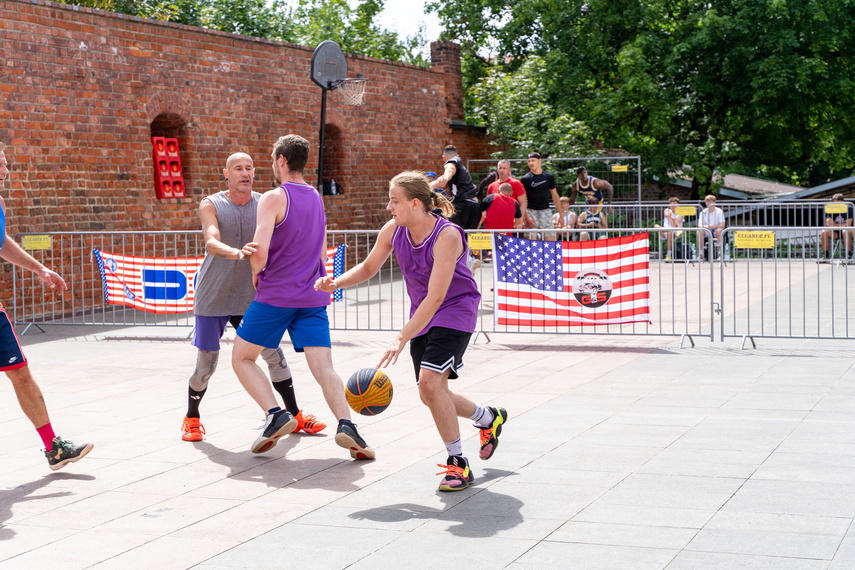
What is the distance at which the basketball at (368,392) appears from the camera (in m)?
5.50

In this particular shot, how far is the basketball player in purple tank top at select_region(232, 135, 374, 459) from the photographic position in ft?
20.1

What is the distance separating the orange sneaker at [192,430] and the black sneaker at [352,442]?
1160 mm

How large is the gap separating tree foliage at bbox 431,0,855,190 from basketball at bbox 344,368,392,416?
74.5ft

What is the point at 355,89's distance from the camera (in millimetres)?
19391

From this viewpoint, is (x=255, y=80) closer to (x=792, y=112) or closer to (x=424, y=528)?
(x=424, y=528)

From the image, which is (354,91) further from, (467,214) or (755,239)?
(755,239)

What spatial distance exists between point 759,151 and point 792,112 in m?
4.04

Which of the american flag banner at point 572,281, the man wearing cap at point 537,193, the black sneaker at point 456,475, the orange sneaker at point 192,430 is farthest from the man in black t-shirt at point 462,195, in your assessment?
the black sneaker at point 456,475

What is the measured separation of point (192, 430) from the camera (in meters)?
6.77

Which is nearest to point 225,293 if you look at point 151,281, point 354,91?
point 151,281

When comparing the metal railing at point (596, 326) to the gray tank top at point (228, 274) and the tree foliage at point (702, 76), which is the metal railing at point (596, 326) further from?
the tree foliage at point (702, 76)

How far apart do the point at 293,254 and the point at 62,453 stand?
5.67ft

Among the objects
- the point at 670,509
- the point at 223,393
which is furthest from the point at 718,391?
the point at 223,393

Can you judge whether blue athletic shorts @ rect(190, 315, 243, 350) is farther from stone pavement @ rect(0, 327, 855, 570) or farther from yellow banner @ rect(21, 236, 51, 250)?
yellow banner @ rect(21, 236, 51, 250)
